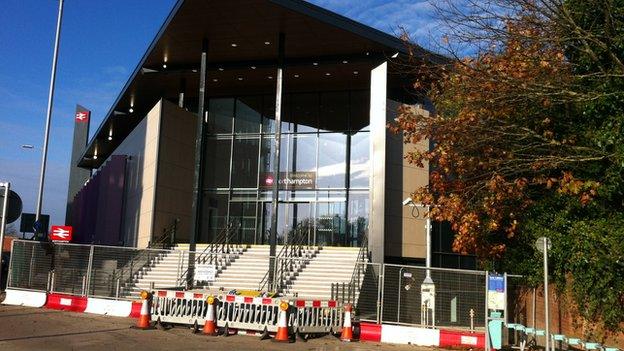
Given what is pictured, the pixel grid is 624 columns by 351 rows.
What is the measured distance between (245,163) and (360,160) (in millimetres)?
6320

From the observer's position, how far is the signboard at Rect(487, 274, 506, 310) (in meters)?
13.7

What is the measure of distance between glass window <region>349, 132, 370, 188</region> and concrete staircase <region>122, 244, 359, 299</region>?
4029mm

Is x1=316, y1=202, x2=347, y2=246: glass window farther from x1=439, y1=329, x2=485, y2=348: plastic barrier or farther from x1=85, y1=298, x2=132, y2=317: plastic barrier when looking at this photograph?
x1=439, y1=329, x2=485, y2=348: plastic barrier

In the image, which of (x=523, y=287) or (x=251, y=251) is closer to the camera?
(x=523, y=287)

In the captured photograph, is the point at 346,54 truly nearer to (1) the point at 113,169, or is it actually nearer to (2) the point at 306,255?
(2) the point at 306,255

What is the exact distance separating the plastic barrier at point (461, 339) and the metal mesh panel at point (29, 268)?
1268cm

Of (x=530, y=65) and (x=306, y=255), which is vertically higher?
(x=530, y=65)

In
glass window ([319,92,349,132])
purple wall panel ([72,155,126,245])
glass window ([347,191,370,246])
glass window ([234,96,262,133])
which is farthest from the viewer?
purple wall panel ([72,155,126,245])

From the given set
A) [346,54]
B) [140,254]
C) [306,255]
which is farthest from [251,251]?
[346,54]

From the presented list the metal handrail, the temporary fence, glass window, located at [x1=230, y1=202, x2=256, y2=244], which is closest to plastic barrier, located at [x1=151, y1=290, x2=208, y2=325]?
the temporary fence

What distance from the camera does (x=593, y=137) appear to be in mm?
12516

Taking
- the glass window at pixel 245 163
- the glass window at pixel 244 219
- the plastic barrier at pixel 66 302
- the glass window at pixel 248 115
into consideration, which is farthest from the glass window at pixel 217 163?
the plastic barrier at pixel 66 302

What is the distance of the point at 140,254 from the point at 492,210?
520 inches

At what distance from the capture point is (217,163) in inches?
1212
